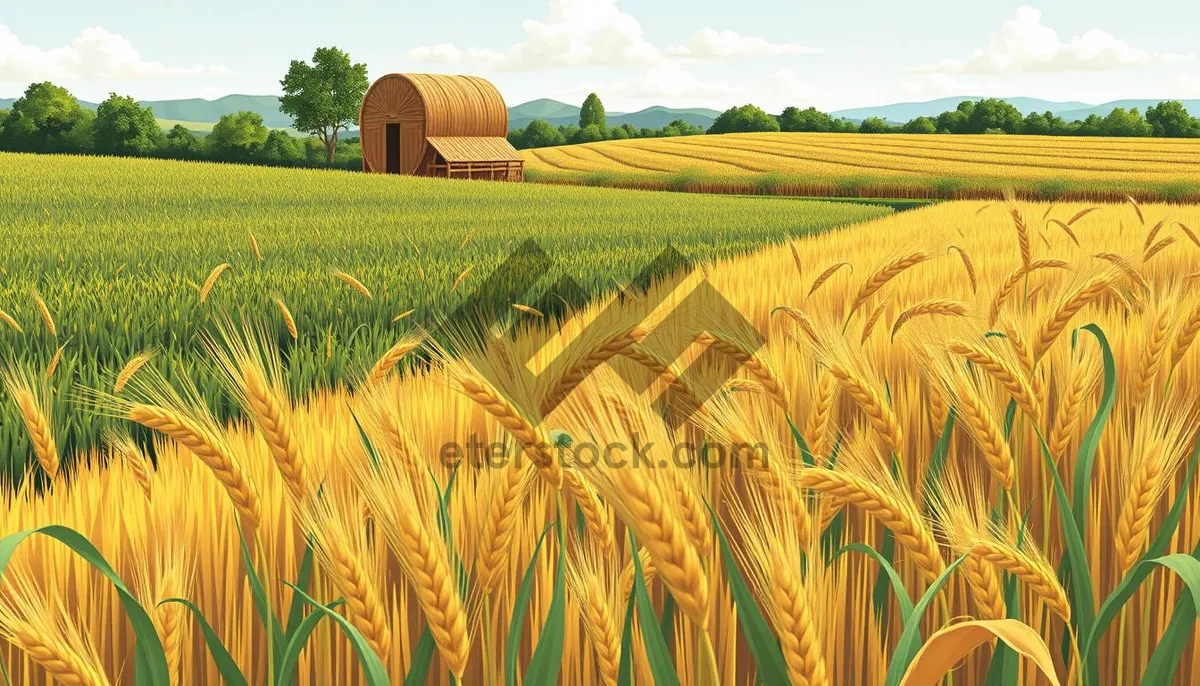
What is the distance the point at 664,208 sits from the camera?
17703mm

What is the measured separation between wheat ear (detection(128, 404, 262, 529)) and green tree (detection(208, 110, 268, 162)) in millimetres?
55163

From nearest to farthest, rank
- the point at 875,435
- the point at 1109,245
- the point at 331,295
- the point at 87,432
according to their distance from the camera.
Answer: the point at 875,435
the point at 87,432
the point at 331,295
the point at 1109,245

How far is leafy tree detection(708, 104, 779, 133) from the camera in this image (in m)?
79.5

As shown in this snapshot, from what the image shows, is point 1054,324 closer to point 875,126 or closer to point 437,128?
point 437,128

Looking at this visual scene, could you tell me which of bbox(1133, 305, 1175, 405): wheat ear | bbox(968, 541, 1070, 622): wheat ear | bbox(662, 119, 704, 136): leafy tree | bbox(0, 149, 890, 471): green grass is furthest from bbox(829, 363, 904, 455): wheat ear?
bbox(662, 119, 704, 136): leafy tree

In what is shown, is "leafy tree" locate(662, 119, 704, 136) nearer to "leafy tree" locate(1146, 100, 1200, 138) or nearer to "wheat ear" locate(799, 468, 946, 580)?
"leafy tree" locate(1146, 100, 1200, 138)

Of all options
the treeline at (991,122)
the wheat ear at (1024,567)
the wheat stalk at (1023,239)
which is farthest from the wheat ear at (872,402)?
the treeline at (991,122)

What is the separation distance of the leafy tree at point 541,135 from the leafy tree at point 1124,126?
39.4m

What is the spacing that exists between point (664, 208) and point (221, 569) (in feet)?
54.5

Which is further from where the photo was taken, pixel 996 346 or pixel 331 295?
pixel 331 295

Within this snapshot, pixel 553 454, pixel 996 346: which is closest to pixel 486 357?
pixel 553 454

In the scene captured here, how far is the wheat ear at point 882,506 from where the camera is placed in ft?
3.61

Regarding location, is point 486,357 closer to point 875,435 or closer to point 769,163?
point 875,435

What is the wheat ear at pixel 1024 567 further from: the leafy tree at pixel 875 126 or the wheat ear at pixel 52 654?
the leafy tree at pixel 875 126
